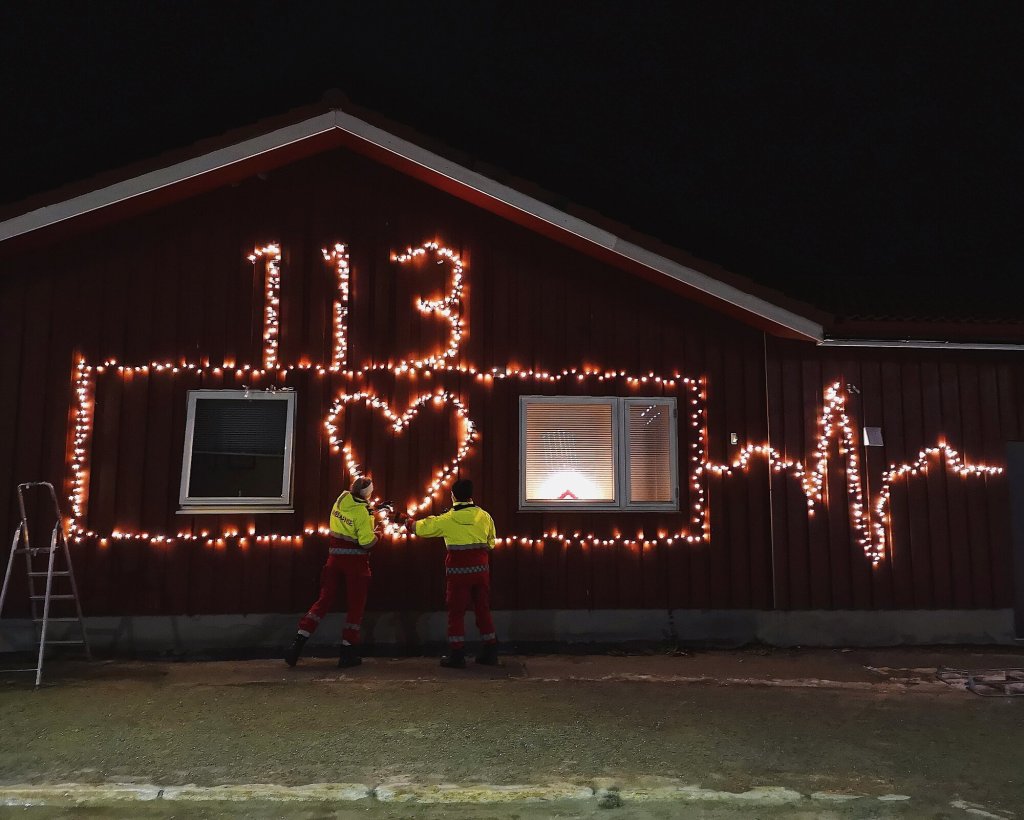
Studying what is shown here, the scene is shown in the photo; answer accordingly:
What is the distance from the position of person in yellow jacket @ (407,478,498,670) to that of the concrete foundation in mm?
748

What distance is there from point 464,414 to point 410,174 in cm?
279

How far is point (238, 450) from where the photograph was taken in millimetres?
7836

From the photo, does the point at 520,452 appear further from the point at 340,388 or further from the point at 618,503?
the point at 340,388

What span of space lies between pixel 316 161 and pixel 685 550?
599 centimetres

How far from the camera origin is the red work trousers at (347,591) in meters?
6.97

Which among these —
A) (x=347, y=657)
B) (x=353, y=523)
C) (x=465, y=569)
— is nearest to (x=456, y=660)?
(x=465, y=569)

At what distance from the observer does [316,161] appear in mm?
8398

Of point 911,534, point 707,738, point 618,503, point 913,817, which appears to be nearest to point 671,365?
point 618,503

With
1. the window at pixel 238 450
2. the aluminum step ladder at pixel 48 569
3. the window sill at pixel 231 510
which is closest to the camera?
the aluminum step ladder at pixel 48 569

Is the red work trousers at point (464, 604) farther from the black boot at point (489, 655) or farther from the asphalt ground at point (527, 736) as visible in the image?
the asphalt ground at point (527, 736)

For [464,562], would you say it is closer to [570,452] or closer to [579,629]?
[579,629]

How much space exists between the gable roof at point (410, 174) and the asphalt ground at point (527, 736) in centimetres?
374

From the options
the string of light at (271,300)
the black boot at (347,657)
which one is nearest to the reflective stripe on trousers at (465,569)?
the black boot at (347,657)

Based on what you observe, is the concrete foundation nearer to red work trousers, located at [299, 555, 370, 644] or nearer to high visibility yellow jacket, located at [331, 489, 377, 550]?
red work trousers, located at [299, 555, 370, 644]
